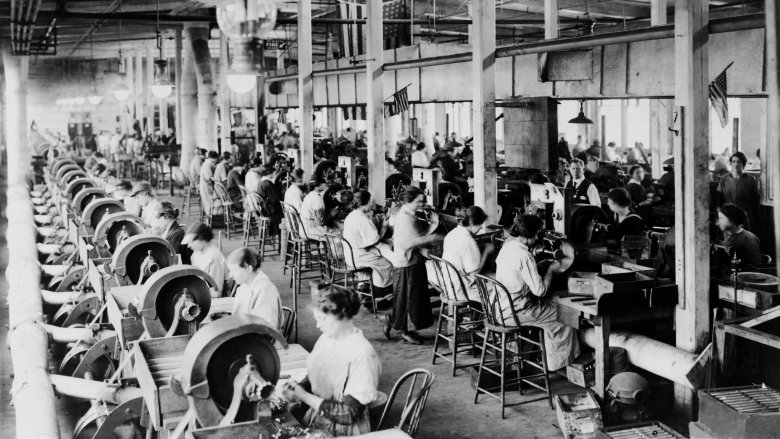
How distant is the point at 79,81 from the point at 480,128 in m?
30.1

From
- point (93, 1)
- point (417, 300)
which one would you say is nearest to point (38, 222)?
point (93, 1)

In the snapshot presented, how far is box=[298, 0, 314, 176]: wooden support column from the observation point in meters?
12.1

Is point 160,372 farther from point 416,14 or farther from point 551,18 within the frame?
point 416,14

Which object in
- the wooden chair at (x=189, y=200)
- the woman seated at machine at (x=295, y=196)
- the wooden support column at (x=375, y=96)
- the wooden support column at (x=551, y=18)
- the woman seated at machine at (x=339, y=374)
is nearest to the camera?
the woman seated at machine at (x=339, y=374)

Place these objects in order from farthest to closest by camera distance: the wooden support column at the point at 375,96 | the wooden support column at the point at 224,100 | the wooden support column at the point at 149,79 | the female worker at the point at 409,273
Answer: the wooden support column at the point at 149,79 < the wooden support column at the point at 224,100 < the wooden support column at the point at 375,96 < the female worker at the point at 409,273

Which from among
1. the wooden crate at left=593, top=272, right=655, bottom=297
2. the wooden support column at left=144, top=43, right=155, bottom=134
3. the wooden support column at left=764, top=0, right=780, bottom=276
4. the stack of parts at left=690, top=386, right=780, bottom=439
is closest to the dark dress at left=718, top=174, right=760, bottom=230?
the wooden crate at left=593, top=272, right=655, bottom=297

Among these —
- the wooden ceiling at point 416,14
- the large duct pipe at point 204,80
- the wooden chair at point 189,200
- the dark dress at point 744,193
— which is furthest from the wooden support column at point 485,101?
the large duct pipe at point 204,80

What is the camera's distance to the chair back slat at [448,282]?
686cm

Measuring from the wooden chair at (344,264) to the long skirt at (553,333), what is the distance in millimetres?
2505

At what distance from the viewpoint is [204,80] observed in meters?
18.7

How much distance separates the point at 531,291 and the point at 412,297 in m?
1.69

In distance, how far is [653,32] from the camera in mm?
6094

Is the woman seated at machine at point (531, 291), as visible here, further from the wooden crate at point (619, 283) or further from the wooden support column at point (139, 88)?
the wooden support column at point (139, 88)

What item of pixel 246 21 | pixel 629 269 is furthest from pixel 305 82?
pixel 246 21
